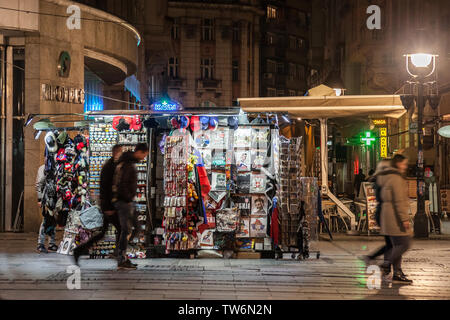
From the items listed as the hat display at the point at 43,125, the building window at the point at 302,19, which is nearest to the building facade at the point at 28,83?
the hat display at the point at 43,125

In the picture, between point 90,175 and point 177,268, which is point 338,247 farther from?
point 90,175

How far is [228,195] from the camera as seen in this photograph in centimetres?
1208

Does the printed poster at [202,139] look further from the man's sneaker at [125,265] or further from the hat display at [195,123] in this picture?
the man's sneaker at [125,265]

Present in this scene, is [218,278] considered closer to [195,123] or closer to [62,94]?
[195,123]

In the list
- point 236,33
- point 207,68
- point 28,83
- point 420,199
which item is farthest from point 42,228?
point 236,33

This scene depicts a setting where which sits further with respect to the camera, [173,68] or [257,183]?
[173,68]

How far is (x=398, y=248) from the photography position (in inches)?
372

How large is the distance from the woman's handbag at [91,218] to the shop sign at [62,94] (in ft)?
20.9

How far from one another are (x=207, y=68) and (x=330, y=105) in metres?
43.1

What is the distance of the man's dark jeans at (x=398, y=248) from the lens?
9.41 metres

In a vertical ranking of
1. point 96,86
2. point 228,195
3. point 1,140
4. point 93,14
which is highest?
point 93,14

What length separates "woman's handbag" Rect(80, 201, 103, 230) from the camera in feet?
38.6

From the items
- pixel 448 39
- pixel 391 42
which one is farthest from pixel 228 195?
pixel 391 42

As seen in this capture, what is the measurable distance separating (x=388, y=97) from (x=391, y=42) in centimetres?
2105
